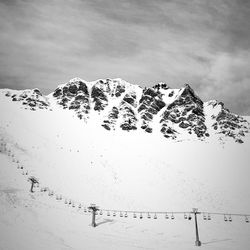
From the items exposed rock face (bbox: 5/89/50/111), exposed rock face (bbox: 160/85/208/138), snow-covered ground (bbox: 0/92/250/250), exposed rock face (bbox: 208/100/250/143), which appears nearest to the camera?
snow-covered ground (bbox: 0/92/250/250)

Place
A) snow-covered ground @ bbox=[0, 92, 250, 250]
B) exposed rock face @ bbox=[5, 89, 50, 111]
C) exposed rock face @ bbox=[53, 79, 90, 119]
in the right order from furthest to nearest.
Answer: exposed rock face @ bbox=[53, 79, 90, 119]
exposed rock face @ bbox=[5, 89, 50, 111]
snow-covered ground @ bbox=[0, 92, 250, 250]

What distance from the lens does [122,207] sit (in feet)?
127

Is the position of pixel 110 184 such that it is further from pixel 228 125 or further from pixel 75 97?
pixel 75 97

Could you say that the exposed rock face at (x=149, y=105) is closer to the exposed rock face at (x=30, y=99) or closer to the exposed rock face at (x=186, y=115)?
the exposed rock face at (x=186, y=115)

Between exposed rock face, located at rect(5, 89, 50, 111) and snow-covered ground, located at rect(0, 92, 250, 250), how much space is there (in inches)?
173

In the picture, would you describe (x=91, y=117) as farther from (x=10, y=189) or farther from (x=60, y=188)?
(x=10, y=189)

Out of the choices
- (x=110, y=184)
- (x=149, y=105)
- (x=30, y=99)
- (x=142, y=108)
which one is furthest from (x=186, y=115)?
(x=110, y=184)

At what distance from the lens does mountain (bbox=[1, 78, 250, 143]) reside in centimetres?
9638

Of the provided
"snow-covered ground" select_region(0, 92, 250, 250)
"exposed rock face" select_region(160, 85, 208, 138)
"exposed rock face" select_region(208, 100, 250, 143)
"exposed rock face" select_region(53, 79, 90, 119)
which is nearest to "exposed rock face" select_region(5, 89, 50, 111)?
"snow-covered ground" select_region(0, 92, 250, 250)

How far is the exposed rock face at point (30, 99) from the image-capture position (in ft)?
319

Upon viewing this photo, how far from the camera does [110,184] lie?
4716cm

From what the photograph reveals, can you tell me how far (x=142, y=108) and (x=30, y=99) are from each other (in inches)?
1905

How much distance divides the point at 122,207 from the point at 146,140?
49.1 metres

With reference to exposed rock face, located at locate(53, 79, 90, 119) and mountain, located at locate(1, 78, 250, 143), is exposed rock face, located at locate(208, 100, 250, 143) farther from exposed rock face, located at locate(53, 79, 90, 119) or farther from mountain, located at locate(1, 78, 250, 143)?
exposed rock face, located at locate(53, 79, 90, 119)
